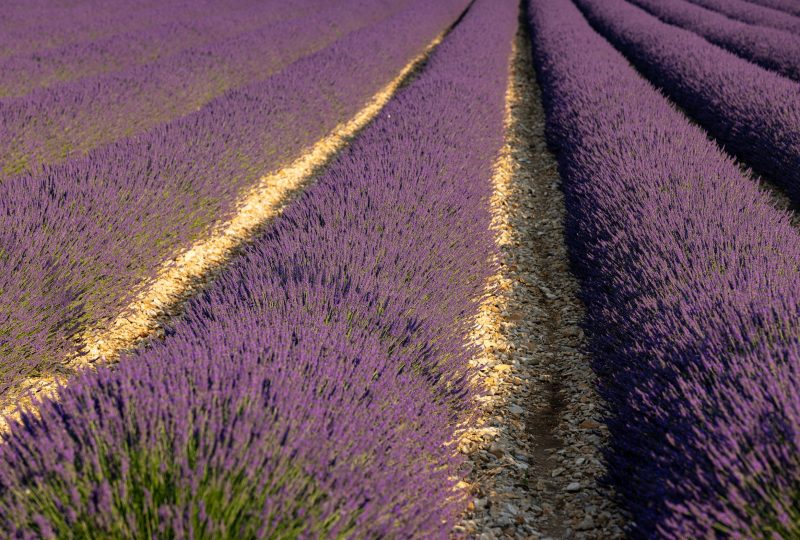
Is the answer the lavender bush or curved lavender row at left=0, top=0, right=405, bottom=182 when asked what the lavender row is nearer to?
the lavender bush

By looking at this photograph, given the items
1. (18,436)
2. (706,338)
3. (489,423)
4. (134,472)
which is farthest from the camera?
(489,423)

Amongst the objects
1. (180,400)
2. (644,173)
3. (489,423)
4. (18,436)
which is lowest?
(489,423)

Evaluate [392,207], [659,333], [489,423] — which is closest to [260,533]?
[489,423]

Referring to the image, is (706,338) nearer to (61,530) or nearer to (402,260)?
(402,260)

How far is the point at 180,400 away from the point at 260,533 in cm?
45

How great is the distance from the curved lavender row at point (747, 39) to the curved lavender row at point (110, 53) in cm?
916

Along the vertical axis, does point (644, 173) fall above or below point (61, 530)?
above

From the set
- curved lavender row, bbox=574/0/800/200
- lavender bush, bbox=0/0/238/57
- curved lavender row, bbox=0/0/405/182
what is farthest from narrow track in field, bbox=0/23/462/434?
lavender bush, bbox=0/0/238/57

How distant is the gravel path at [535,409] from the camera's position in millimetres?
2105

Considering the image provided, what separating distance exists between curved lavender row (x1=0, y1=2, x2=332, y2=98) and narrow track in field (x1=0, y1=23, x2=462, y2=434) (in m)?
3.57

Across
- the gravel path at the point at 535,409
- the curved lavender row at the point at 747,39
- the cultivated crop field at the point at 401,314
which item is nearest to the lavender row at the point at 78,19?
the cultivated crop field at the point at 401,314

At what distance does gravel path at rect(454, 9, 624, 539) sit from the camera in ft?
6.91

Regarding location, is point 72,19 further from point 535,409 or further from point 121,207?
point 535,409

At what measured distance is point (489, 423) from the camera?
2598 millimetres
